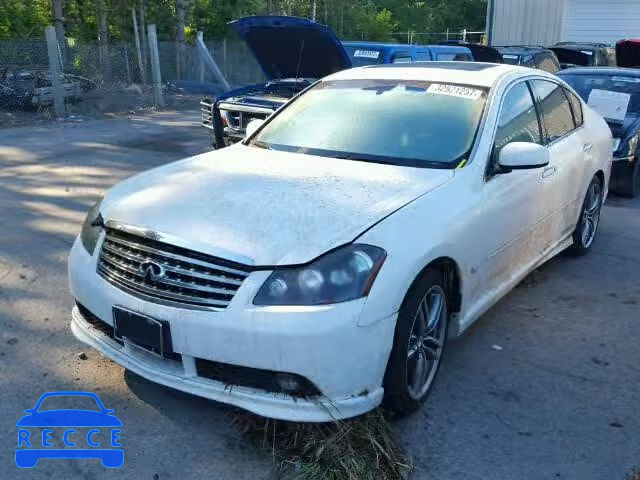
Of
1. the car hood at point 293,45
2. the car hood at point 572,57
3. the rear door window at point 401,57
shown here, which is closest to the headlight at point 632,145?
Answer: the rear door window at point 401,57

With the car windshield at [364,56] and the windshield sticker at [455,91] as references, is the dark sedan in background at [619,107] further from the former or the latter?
the windshield sticker at [455,91]

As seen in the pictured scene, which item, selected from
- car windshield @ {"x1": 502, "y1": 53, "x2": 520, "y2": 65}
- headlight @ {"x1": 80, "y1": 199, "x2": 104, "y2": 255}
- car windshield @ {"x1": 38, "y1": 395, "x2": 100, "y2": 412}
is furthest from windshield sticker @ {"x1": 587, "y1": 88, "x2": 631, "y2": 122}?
car windshield @ {"x1": 38, "y1": 395, "x2": 100, "y2": 412}

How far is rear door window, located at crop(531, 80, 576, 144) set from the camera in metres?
4.67

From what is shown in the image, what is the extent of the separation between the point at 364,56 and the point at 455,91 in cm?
523

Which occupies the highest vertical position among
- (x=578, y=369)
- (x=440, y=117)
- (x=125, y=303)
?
(x=440, y=117)

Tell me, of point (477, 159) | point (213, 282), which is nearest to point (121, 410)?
point (213, 282)

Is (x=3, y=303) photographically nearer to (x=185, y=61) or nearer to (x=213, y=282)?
(x=213, y=282)

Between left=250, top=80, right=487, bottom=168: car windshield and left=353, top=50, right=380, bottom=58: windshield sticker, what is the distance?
15.4 ft

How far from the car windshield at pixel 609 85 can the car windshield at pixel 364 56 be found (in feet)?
8.68

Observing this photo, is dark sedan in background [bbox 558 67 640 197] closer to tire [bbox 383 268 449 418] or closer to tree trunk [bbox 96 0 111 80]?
tire [bbox 383 268 449 418]

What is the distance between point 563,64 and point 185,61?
10.8 m

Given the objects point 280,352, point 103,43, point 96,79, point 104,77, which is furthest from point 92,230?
point 103,43

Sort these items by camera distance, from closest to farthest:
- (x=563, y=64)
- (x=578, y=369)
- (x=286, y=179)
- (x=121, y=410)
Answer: (x=121, y=410)
(x=286, y=179)
(x=578, y=369)
(x=563, y=64)

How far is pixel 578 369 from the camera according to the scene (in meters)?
3.77
